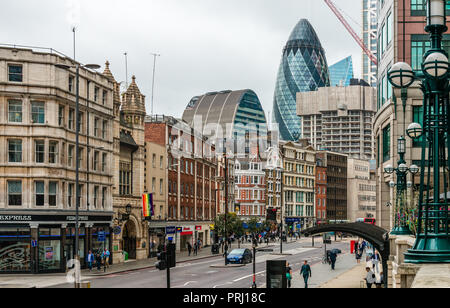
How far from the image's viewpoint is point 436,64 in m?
11.3

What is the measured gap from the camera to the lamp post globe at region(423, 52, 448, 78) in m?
11.3

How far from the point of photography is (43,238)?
49.3 metres

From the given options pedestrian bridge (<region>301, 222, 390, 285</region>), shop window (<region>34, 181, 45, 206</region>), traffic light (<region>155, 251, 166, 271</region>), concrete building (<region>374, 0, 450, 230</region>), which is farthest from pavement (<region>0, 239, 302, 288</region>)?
concrete building (<region>374, 0, 450, 230</region>)

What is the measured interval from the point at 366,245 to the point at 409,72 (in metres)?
Result: 75.2

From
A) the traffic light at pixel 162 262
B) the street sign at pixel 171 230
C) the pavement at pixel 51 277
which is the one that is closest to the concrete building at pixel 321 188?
the street sign at pixel 171 230

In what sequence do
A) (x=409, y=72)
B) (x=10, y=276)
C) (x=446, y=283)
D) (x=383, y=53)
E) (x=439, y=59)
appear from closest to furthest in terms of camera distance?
1. (x=446, y=283)
2. (x=439, y=59)
3. (x=409, y=72)
4. (x=10, y=276)
5. (x=383, y=53)

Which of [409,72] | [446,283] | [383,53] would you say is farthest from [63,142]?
[446,283]

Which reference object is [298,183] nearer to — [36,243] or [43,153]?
[43,153]

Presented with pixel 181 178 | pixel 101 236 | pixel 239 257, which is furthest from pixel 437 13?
pixel 181 178

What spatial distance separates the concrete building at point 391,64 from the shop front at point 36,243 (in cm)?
2582

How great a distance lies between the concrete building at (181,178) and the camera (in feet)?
245

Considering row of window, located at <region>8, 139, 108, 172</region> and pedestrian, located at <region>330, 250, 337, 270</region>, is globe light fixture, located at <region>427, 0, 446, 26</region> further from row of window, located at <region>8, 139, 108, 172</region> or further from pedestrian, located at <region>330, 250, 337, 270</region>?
pedestrian, located at <region>330, 250, 337, 270</region>
